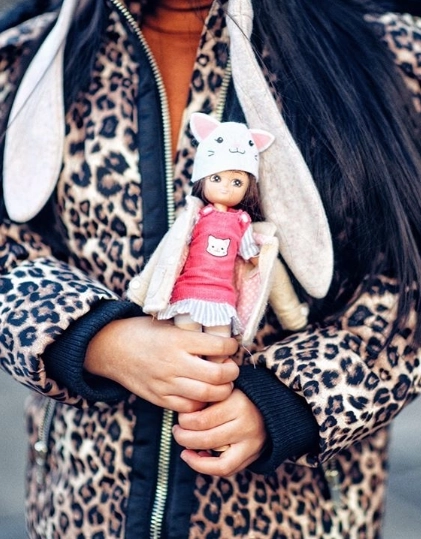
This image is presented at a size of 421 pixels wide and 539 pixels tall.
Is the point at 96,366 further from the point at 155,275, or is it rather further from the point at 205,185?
the point at 205,185

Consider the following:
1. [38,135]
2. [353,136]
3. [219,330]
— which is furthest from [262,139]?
[38,135]

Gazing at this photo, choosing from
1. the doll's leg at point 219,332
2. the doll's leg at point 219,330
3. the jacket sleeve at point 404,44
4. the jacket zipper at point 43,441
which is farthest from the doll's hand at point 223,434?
the jacket sleeve at point 404,44

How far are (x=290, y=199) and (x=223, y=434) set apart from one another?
43cm

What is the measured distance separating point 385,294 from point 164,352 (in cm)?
42

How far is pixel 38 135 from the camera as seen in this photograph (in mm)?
2049

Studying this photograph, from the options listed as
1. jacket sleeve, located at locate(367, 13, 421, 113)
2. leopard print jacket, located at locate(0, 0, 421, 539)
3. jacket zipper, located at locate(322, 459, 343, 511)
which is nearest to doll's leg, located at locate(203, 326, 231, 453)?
leopard print jacket, located at locate(0, 0, 421, 539)

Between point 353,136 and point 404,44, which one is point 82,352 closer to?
point 353,136

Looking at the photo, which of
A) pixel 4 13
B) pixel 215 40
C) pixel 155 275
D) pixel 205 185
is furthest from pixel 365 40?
pixel 4 13

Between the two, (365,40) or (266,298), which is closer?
(266,298)

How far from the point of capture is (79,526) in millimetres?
2012

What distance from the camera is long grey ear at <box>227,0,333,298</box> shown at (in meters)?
1.91

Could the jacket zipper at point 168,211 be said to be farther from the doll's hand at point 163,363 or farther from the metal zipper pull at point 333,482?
the metal zipper pull at point 333,482

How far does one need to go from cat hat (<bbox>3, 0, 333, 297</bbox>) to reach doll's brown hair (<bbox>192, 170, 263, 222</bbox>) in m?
0.03

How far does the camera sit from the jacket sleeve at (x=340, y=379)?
1.86 m
